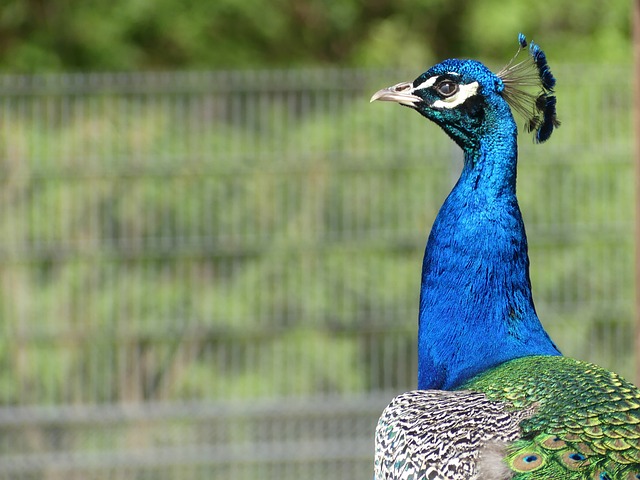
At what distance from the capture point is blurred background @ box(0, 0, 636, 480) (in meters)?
4.78

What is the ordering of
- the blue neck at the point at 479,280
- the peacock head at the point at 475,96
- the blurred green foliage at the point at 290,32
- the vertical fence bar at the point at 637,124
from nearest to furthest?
the blue neck at the point at 479,280, the peacock head at the point at 475,96, the vertical fence bar at the point at 637,124, the blurred green foliage at the point at 290,32

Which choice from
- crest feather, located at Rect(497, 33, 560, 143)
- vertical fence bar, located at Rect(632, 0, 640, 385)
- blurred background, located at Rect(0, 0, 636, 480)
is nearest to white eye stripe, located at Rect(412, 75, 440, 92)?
crest feather, located at Rect(497, 33, 560, 143)

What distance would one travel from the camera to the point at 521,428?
182 cm

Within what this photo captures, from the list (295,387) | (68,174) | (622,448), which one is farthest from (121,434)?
(622,448)

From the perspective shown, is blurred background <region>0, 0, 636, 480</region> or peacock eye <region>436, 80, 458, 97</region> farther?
blurred background <region>0, 0, 636, 480</region>

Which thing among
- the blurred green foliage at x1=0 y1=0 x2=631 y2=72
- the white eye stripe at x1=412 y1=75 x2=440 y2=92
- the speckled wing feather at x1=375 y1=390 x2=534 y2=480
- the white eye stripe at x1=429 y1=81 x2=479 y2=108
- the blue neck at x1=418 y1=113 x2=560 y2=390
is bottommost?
the speckled wing feather at x1=375 y1=390 x2=534 y2=480

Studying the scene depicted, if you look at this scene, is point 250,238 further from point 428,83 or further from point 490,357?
point 490,357

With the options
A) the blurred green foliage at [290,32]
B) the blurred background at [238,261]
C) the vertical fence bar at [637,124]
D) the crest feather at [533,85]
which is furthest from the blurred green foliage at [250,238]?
the crest feather at [533,85]

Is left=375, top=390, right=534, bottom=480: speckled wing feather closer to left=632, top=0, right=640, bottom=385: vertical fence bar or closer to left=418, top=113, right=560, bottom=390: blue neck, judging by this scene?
left=418, top=113, right=560, bottom=390: blue neck

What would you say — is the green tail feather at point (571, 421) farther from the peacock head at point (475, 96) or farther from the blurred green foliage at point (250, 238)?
the blurred green foliage at point (250, 238)

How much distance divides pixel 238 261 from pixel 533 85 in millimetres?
2494

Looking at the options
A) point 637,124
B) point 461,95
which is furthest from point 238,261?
point 461,95

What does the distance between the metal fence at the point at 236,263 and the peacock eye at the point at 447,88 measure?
2.37m

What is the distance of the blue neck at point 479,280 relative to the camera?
2.29 meters
